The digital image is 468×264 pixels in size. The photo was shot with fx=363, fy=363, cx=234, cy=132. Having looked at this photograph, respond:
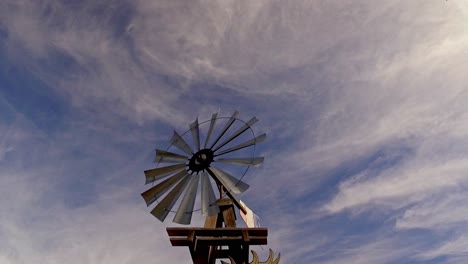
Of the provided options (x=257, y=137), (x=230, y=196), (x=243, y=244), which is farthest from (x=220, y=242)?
(x=257, y=137)

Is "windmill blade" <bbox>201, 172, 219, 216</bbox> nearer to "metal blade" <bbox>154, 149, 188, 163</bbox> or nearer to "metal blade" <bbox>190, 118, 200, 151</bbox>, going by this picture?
"metal blade" <bbox>154, 149, 188, 163</bbox>

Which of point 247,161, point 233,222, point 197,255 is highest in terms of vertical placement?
point 247,161

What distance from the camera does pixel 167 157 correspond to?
10.0m

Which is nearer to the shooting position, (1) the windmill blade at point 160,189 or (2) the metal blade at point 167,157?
(1) the windmill blade at point 160,189

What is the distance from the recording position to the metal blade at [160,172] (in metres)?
9.46

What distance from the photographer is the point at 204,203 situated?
8672mm

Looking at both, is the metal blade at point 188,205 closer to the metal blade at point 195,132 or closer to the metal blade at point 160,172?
the metal blade at point 160,172

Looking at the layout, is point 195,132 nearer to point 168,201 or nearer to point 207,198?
point 168,201

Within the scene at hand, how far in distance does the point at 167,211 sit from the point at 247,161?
2435 mm

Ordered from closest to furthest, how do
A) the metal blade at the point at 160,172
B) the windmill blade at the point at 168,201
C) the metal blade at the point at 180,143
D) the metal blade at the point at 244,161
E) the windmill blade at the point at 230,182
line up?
the windmill blade at the point at 230,182
the windmill blade at the point at 168,201
the metal blade at the point at 160,172
the metal blade at the point at 244,161
the metal blade at the point at 180,143

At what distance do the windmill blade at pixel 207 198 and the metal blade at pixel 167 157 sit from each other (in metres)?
0.82

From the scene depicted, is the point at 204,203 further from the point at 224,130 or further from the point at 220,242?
the point at 224,130

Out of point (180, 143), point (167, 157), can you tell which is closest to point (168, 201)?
point (167, 157)

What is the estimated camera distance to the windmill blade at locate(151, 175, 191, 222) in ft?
29.5
